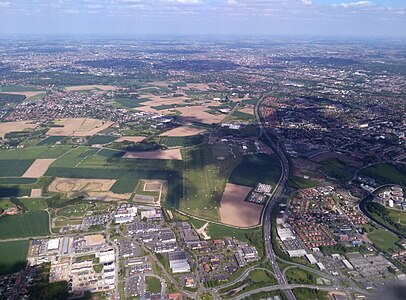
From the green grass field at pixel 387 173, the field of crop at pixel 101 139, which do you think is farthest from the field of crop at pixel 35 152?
the green grass field at pixel 387 173

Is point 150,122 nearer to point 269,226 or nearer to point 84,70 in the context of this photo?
point 269,226

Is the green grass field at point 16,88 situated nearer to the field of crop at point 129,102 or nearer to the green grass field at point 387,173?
the field of crop at point 129,102

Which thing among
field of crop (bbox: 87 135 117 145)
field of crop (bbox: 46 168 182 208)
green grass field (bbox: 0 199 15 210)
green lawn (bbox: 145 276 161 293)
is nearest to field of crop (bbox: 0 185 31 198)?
green grass field (bbox: 0 199 15 210)

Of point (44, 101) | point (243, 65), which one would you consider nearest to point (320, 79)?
point (243, 65)

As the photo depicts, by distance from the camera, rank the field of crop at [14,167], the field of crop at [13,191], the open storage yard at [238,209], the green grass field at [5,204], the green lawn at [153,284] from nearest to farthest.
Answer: the green lawn at [153,284] → the open storage yard at [238,209] → the green grass field at [5,204] → the field of crop at [13,191] → the field of crop at [14,167]

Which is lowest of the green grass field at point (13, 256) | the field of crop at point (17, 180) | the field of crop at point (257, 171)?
the green grass field at point (13, 256)
